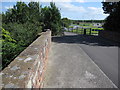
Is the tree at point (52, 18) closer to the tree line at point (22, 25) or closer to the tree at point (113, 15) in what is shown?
the tree line at point (22, 25)

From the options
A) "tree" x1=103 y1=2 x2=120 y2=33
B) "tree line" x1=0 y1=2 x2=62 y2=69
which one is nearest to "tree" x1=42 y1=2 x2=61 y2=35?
"tree line" x1=0 y1=2 x2=62 y2=69

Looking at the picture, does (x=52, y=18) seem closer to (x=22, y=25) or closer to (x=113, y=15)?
(x=113, y=15)

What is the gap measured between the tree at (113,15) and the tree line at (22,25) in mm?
7399

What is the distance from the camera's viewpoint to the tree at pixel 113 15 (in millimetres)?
15828

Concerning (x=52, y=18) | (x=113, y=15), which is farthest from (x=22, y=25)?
(x=113, y=15)

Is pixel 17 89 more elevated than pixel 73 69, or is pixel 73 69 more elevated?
pixel 17 89

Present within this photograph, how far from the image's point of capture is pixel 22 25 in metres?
8.56

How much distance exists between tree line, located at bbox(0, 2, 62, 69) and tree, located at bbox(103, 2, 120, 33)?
7399 mm

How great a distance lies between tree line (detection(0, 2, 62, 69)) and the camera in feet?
16.0

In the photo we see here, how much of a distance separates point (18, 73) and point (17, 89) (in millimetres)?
467

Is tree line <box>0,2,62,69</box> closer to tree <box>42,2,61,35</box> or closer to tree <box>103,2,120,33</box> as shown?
tree <box>42,2,61,35</box>

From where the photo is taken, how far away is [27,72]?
6.53ft

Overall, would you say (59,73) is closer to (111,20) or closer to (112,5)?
(111,20)

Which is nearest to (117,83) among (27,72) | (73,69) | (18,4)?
(73,69)
